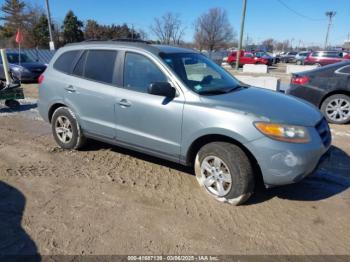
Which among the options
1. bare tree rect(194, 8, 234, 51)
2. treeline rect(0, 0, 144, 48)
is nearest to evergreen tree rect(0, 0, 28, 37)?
treeline rect(0, 0, 144, 48)

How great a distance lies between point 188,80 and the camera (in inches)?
155

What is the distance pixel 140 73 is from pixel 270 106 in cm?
175

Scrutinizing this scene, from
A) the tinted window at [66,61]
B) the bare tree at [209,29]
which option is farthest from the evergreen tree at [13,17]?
the tinted window at [66,61]

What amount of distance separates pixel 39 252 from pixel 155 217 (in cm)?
118

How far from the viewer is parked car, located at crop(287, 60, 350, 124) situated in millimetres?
7008

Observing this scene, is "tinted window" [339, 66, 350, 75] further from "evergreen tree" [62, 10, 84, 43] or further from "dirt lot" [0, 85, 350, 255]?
"evergreen tree" [62, 10, 84, 43]

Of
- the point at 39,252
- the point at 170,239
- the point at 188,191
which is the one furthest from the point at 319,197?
the point at 39,252

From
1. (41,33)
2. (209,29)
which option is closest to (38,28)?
(41,33)

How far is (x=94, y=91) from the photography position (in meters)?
4.50

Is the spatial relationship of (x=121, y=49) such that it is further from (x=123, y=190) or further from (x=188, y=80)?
(x=123, y=190)

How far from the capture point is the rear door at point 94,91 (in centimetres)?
439

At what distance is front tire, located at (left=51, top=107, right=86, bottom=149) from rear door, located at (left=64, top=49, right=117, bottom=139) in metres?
0.19

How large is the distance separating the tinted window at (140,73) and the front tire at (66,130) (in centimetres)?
131

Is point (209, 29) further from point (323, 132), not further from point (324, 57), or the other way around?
point (323, 132)
